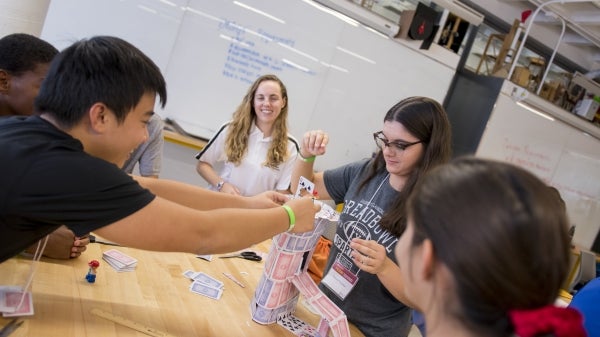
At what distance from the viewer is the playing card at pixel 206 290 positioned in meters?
1.32

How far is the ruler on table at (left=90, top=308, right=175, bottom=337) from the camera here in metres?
1.05

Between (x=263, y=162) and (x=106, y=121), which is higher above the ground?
(x=106, y=121)

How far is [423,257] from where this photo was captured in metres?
0.71

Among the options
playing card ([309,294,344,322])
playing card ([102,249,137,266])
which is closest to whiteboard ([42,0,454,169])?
playing card ([102,249,137,266])

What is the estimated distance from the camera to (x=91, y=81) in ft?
3.01

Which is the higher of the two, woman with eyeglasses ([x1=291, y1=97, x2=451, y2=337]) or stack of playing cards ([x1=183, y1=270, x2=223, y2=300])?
woman with eyeglasses ([x1=291, y1=97, x2=451, y2=337])

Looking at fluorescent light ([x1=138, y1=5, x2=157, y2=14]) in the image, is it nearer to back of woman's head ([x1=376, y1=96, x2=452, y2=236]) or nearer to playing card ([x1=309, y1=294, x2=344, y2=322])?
back of woman's head ([x1=376, y1=96, x2=452, y2=236])

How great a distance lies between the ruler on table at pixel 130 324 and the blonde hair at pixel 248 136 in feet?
5.05

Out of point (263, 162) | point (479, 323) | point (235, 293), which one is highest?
point (479, 323)

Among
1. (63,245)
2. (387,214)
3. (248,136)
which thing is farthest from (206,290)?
(248,136)

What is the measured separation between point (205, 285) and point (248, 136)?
1.41 meters

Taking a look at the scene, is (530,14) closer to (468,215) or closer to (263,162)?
(263,162)

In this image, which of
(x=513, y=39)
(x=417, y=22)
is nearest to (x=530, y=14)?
(x=513, y=39)

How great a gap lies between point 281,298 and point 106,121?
0.75 m
